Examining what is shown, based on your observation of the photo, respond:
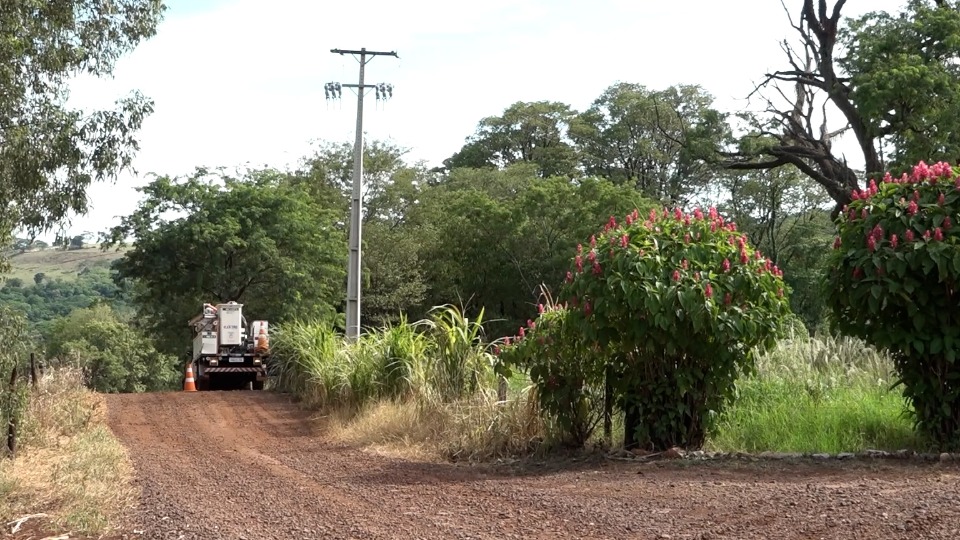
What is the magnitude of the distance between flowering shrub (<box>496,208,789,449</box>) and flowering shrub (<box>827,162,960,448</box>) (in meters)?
0.82

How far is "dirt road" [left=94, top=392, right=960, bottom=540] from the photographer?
6578 millimetres

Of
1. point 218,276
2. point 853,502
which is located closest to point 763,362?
point 853,502

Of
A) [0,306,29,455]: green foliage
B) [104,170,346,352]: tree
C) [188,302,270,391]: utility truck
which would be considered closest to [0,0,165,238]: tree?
[0,306,29,455]: green foliage

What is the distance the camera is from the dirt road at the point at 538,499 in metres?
6.58

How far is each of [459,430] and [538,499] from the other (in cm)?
322

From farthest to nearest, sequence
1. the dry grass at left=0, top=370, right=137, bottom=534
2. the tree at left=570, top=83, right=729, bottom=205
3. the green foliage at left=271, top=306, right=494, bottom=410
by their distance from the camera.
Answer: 1. the tree at left=570, top=83, right=729, bottom=205
2. the green foliage at left=271, top=306, right=494, bottom=410
3. the dry grass at left=0, top=370, right=137, bottom=534

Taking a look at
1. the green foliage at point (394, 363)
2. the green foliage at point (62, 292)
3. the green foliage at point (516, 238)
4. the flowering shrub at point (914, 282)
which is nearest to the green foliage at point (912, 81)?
the green foliage at point (516, 238)

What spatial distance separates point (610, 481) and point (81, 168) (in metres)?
7.65

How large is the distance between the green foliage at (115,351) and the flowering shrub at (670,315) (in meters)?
46.8

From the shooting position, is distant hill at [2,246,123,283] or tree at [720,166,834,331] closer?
tree at [720,166,834,331]

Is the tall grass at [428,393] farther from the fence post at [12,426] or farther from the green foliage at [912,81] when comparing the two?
the green foliage at [912,81]

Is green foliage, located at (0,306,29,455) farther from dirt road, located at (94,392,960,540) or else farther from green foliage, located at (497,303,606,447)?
green foliage, located at (497,303,606,447)

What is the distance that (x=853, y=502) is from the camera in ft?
22.5

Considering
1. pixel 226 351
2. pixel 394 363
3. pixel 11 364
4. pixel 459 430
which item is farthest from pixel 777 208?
pixel 11 364
